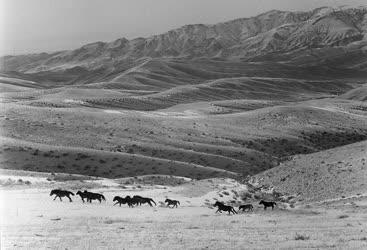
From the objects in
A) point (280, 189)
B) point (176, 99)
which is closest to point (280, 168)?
point (280, 189)

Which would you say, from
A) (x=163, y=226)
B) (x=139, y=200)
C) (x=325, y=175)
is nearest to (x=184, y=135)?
(x=325, y=175)

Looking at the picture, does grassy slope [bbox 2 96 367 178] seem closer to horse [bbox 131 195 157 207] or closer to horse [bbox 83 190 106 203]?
horse [bbox 131 195 157 207]

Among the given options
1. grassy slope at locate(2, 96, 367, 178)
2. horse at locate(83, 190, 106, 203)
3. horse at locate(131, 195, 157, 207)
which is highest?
horse at locate(83, 190, 106, 203)

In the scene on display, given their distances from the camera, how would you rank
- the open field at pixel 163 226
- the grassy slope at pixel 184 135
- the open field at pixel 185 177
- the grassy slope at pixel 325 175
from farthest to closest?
1. the grassy slope at pixel 184 135
2. the grassy slope at pixel 325 175
3. the open field at pixel 185 177
4. the open field at pixel 163 226

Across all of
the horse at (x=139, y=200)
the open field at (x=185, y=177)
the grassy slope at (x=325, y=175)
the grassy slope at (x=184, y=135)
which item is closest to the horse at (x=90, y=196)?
the open field at (x=185, y=177)

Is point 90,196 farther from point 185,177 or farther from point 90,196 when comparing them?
point 185,177

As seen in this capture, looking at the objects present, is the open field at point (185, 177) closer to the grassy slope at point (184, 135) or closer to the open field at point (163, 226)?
the open field at point (163, 226)

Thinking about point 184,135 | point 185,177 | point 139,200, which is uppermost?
point 139,200

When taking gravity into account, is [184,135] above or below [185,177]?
above

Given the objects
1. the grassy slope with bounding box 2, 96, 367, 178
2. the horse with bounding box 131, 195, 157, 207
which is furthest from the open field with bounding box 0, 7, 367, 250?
the horse with bounding box 131, 195, 157, 207

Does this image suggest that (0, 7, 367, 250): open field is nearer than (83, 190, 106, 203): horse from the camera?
Yes

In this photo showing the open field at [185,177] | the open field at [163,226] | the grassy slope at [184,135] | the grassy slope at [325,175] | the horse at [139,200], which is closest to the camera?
the open field at [163,226]

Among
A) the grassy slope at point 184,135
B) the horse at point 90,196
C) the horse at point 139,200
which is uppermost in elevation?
the horse at point 90,196

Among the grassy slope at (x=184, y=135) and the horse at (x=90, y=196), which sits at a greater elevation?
the horse at (x=90, y=196)
